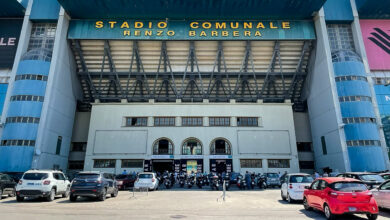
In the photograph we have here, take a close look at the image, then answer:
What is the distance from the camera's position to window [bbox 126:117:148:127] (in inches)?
1299

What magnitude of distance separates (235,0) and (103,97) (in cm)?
2369

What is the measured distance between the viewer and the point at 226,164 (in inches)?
1220

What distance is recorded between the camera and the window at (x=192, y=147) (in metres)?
31.6

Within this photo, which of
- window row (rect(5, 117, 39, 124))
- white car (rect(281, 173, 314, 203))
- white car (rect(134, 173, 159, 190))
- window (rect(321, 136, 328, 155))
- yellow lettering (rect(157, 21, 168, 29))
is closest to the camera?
white car (rect(281, 173, 314, 203))

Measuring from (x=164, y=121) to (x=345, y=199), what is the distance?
2707 centimetres

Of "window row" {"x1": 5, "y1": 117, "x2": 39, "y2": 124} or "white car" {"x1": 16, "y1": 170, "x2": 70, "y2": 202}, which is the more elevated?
"window row" {"x1": 5, "y1": 117, "x2": 39, "y2": 124}

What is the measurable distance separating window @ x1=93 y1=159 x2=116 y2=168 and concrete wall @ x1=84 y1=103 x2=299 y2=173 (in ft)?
1.79

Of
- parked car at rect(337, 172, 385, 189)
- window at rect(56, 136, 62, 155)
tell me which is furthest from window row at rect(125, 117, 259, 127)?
parked car at rect(337, 172, 385, 189)

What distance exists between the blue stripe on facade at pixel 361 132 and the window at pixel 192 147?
18.5 metres

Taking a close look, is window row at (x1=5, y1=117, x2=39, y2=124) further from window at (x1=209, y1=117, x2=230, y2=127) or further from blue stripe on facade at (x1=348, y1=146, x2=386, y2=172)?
blue stripe on facade at (x1=348, y1=146, x2=386, y2=172)

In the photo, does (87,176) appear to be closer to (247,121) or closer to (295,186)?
(295,186)

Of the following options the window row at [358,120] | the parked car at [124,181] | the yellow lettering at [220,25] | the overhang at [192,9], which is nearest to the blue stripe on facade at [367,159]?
the window row at [358,120]

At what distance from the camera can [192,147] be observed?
105 ft

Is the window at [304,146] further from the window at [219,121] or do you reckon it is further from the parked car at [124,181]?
the parked car at [124,181]
